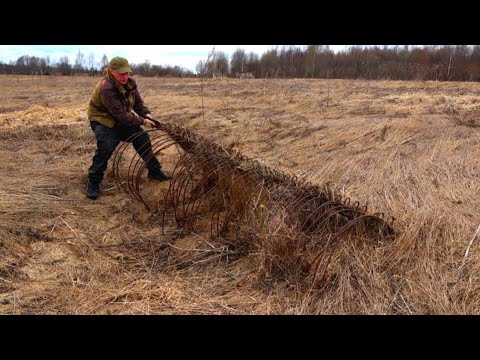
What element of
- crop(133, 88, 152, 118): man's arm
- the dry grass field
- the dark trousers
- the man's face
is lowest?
the dry grass field

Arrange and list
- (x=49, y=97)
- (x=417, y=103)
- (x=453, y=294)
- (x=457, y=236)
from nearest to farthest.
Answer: (x=453, y=294), (x=457, y=236), (x=417, y=103), (x=49, y=97)

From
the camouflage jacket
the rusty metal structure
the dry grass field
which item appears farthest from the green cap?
the dry grass field

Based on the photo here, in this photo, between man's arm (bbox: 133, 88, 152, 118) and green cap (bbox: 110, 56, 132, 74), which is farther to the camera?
man's arm (bbox: 133, 88, 152, 118)

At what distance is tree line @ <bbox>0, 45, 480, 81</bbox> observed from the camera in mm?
25006

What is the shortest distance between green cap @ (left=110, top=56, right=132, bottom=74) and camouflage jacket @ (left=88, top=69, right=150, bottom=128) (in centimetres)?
16

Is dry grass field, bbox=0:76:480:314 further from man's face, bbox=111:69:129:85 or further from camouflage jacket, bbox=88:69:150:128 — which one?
man's face, bbox=111:69:129:85

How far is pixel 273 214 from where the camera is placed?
12.7ft

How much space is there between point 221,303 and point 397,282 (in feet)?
4.80

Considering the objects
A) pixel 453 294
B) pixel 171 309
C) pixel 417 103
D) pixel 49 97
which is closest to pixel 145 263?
pixel 171 309

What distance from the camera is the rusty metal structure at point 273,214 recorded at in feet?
11.5

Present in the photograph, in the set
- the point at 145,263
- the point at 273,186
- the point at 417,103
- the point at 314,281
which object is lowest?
the point at 145,263

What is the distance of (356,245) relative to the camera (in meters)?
3.67

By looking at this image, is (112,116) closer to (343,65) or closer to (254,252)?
(254,252)

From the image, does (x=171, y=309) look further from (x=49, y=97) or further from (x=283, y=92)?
(x=49, y=97)
